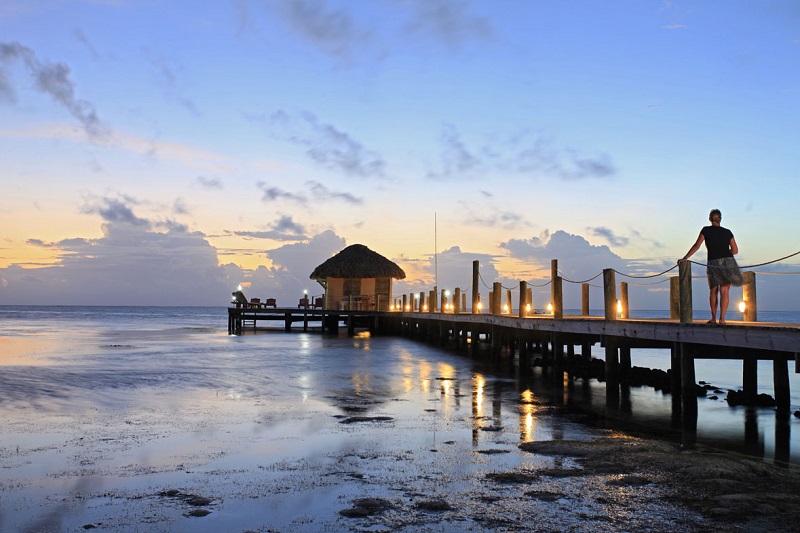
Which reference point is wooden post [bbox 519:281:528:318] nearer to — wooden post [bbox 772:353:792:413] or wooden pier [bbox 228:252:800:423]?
wooden pier [bbox 228:252:800:423]

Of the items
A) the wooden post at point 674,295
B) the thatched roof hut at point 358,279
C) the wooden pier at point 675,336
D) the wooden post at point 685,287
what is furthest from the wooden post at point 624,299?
the thatched roof hut at point 358,279

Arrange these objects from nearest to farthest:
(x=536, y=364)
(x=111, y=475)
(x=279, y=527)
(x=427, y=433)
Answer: (x=279, y=527) < (x=111, y=475) < (x=427, y=433) < (x=536, y=364)

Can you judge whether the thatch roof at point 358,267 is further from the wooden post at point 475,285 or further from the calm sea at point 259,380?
the wooden post at point 475,285

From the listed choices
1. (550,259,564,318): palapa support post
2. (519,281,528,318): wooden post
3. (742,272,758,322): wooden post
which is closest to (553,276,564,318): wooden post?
(550,259,564,318): palapa support post

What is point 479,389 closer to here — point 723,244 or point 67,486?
point 723,244

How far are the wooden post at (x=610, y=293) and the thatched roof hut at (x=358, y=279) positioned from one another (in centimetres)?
3411

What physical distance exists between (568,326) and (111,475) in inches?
402

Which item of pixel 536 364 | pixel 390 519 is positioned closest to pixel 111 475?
pixel 390 519

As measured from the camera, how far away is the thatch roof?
4725 cm

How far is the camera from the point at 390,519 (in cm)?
535

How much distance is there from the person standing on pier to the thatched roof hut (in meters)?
37.3

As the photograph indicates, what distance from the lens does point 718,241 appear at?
380 inches

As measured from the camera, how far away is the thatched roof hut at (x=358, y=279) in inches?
1861

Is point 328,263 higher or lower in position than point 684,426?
higher
